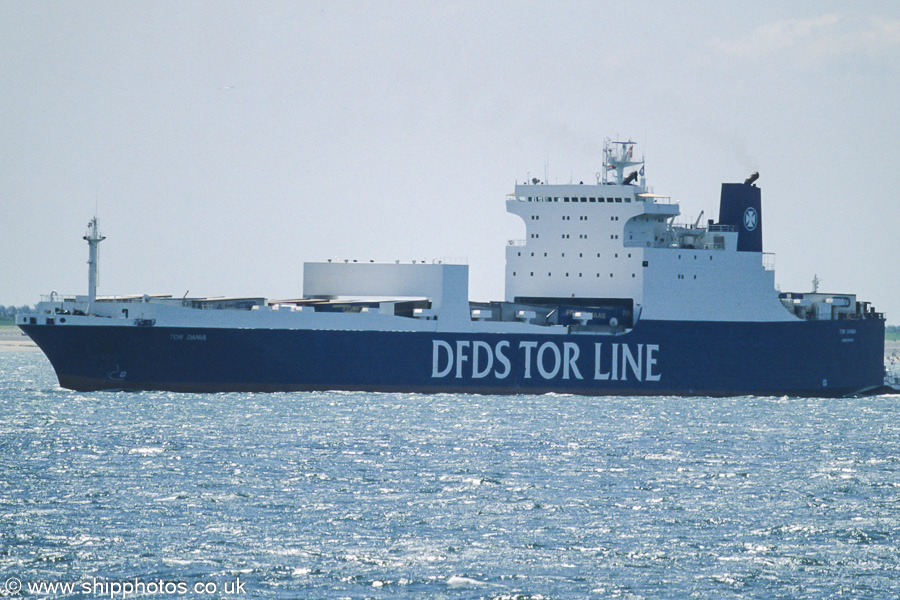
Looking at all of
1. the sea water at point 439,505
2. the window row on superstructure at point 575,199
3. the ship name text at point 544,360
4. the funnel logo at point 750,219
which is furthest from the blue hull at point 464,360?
the window row on superstructure at point 575,199

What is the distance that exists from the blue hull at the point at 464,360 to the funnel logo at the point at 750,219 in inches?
144

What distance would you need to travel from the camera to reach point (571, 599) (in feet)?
45.4

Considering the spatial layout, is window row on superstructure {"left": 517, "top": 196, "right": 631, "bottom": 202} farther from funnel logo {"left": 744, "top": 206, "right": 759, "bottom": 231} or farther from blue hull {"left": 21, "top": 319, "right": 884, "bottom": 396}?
funnel logo {"left": 744, "top": 206, "right": 759, "bottom": 231}

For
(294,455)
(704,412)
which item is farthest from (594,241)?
(294,455)

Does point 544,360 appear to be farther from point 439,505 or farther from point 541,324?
point 439,505

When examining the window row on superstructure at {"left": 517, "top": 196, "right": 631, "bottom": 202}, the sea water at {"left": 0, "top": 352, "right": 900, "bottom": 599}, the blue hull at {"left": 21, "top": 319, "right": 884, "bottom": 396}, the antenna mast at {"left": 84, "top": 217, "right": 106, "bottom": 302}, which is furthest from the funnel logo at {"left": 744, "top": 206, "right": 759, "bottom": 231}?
the antenna mast at {"left": 84, "top": 217, "right": 106, "bottom": 302}

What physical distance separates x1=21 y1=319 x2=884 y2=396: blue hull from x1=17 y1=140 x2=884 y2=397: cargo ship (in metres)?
0.04

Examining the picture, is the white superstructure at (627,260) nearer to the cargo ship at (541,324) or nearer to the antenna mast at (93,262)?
the cargo ship at (541,324)

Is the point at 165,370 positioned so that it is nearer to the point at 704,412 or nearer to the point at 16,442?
the point at 16,442

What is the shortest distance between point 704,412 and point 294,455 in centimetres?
1417

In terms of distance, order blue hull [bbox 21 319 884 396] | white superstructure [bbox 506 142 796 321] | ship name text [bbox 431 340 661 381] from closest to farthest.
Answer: blue hull [bbox 21 319 884 396] → ship name text [bbox 431 340 661 381] → white superstructure [bbox 506 142 796 321]

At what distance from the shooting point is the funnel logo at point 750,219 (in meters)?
39.9

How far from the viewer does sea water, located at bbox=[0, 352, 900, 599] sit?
1455 cm

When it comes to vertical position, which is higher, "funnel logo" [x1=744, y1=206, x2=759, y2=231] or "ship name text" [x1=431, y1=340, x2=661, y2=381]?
"funnel logo" [x1=744, y1=206, x2=759, y2=231]
